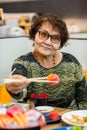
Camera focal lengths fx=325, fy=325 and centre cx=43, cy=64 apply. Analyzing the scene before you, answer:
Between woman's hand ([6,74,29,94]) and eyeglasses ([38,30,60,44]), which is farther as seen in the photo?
eyeglasses ([38,30,60,44])

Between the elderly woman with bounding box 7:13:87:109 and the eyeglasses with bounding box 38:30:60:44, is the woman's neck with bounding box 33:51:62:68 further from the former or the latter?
the eyeglasses with bounding box 38:30:60:44

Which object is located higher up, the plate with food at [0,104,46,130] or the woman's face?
the woman's face

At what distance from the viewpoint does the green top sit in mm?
1692

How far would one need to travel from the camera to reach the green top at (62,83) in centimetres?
169

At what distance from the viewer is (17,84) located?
4.30 feet

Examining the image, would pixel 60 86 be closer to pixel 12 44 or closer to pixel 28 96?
pixel 28 96

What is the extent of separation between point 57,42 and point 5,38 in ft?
2.28

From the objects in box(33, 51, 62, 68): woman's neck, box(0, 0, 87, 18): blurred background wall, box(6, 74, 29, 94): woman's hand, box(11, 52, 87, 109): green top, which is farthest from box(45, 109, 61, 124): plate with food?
box(0, 0, 87, 18): blurred background wall

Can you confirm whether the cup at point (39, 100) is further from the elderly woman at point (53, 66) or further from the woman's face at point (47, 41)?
the woman's face at point (47, 41)

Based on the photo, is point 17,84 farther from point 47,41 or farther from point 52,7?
point 52,7

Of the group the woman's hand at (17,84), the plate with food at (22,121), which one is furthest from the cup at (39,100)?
the plate with food at (22,121)

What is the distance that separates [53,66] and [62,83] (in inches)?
4.2

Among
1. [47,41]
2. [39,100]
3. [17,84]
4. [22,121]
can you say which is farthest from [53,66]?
[22,121]

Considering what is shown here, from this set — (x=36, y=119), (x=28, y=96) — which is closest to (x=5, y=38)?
(x=28, y=96)
